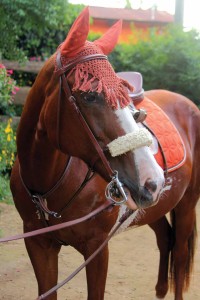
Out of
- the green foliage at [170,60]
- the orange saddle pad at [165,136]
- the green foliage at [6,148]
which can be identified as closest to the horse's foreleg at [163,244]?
the orange saddle pad at [165,136]

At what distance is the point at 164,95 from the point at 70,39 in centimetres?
193

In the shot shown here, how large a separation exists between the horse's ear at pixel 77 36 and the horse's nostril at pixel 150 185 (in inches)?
24.6

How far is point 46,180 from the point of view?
7.72ft

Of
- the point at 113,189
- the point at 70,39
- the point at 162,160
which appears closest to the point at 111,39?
the point at 70,39

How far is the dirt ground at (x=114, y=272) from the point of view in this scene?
3.77 metres

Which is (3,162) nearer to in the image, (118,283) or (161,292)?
(118,283)

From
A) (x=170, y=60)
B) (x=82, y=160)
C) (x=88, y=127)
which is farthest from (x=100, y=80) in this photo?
(x=170, y=60)

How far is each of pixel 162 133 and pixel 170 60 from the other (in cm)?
555

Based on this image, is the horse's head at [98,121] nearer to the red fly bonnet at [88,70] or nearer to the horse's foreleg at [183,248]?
the red fly bonnet at [88,70]

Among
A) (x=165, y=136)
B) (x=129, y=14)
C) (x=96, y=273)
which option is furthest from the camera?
(x=129, y=14)

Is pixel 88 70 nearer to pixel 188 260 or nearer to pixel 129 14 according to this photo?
pixel 188 260

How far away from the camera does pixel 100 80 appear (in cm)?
189

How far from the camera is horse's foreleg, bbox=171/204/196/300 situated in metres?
3.54

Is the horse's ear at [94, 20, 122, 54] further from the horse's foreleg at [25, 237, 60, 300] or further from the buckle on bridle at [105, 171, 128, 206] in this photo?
the horse's foreleg at [25, 237, 60, 300]
